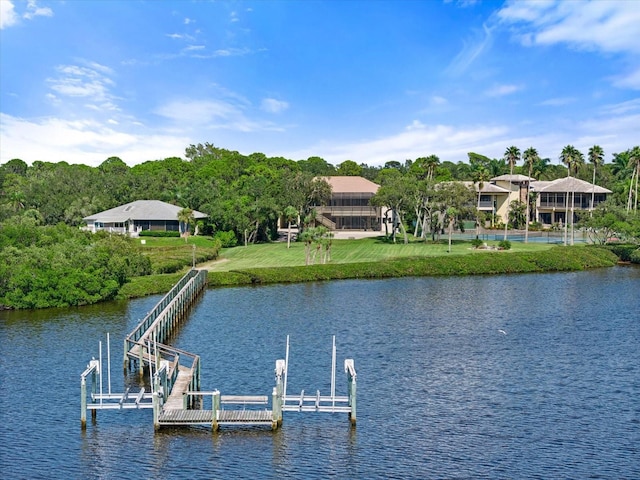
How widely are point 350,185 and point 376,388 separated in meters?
91.2

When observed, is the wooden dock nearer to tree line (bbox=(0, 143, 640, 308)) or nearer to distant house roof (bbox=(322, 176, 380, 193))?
tree line (bbox=(0, 143, 640, 308))

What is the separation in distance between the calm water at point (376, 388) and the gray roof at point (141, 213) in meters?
43.9

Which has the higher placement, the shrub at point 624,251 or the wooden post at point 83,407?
the shrub at point 624,251

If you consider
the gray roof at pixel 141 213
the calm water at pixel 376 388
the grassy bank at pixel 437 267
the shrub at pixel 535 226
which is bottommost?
the calm water at pixel 376 388

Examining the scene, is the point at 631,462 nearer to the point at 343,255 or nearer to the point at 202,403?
the point at 202,403

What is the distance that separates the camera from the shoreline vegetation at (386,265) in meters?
76.0

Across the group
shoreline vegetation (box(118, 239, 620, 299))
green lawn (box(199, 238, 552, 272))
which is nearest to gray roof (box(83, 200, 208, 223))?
green lawn (box(199, 238, 552, 272))

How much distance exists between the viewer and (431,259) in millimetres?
83562

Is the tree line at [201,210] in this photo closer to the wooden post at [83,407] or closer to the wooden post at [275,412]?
the wooden post at [83,407]

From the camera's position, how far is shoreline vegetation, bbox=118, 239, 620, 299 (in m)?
76.0

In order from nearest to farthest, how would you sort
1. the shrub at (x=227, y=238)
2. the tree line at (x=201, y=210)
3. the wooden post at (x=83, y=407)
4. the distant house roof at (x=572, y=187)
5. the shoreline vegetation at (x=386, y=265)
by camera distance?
the wooden post at (x=83, y=407) < the tree line at (x=201, y=210) < the shoreline vegetation at (x=386, y=265) < the shrub at (x=227, y=238) < the distant house roof at (x=572, y=187)

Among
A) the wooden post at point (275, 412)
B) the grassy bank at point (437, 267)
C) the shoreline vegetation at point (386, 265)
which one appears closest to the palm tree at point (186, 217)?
the shoreline vegetation at point (386, 265)

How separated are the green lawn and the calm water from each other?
19943mm

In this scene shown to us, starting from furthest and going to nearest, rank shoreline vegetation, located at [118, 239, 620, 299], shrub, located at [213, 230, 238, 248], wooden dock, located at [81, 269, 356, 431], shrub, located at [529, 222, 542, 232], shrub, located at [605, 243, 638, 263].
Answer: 1. shrub, located at [529, 222, 542, 232]
2. shrub, located at [213, 230, 238, 248]
3. shrub, located at [605, 243, 638, 263]
4. shoreline vegetation, located at [118, 239, 620, 299]
5. wooden dock, located at [81, 269, 356, 431]
